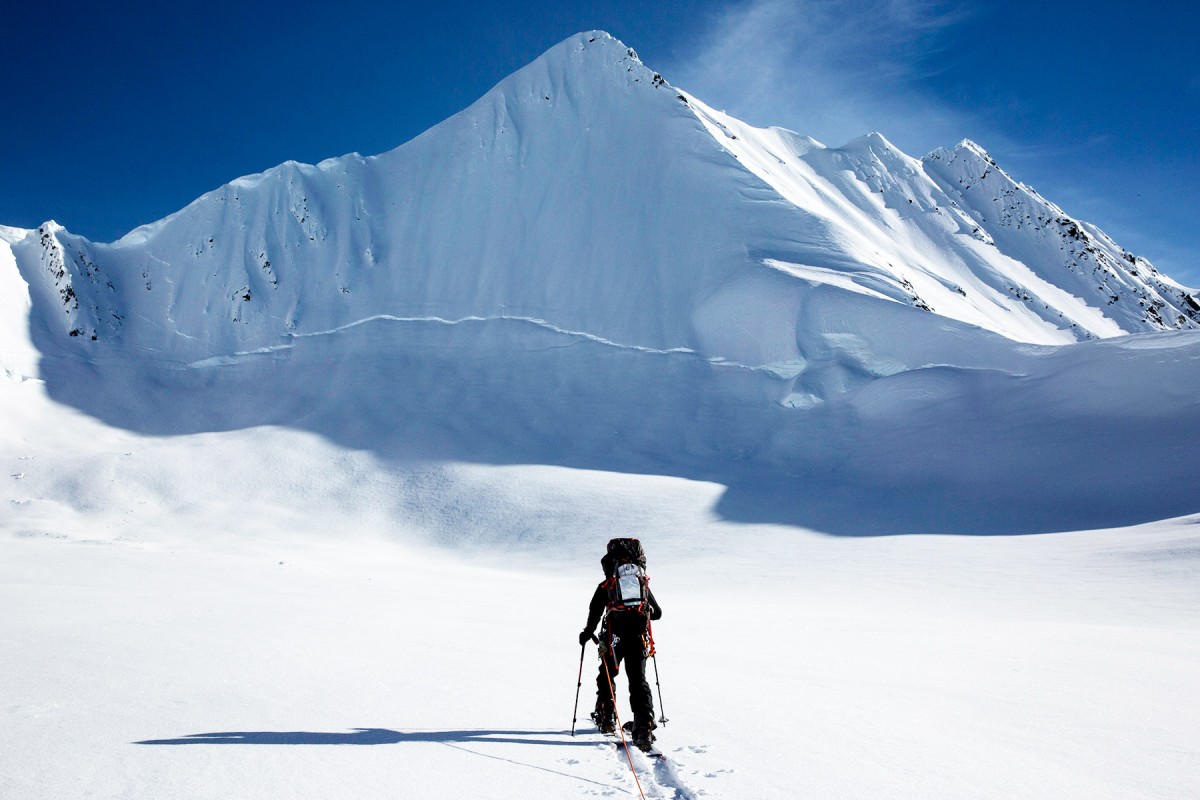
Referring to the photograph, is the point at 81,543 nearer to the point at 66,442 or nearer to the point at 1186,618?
the point at 66,442

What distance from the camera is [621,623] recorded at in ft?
19.5

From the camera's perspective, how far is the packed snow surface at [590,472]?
537cm

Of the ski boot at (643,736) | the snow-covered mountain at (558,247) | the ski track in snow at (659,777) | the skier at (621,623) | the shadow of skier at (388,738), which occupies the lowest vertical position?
the ski track in snow at (659,777)

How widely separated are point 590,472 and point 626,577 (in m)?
23.2

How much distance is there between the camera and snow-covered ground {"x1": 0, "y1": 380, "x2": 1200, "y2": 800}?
456cm

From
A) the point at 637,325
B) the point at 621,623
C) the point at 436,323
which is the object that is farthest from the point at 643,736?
the point at 436,323

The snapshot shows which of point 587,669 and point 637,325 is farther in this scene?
point 637,325

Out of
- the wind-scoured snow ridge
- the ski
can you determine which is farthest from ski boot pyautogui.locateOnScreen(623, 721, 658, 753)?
the wind-scoured snow ridge

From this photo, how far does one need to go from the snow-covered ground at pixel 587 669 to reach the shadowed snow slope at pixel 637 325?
7.25 metres

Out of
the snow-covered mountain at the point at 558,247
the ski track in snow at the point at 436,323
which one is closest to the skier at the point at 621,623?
the snow-covered mountain at the point at 558,247

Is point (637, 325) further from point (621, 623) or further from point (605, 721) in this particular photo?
point (605, 721)

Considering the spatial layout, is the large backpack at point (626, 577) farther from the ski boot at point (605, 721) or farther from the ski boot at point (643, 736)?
the ski boot at point (643, 736)

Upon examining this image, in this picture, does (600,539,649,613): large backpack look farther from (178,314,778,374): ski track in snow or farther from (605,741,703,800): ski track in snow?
(178,314,778,374): ski track in snow

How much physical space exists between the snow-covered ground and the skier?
1.25 feet
